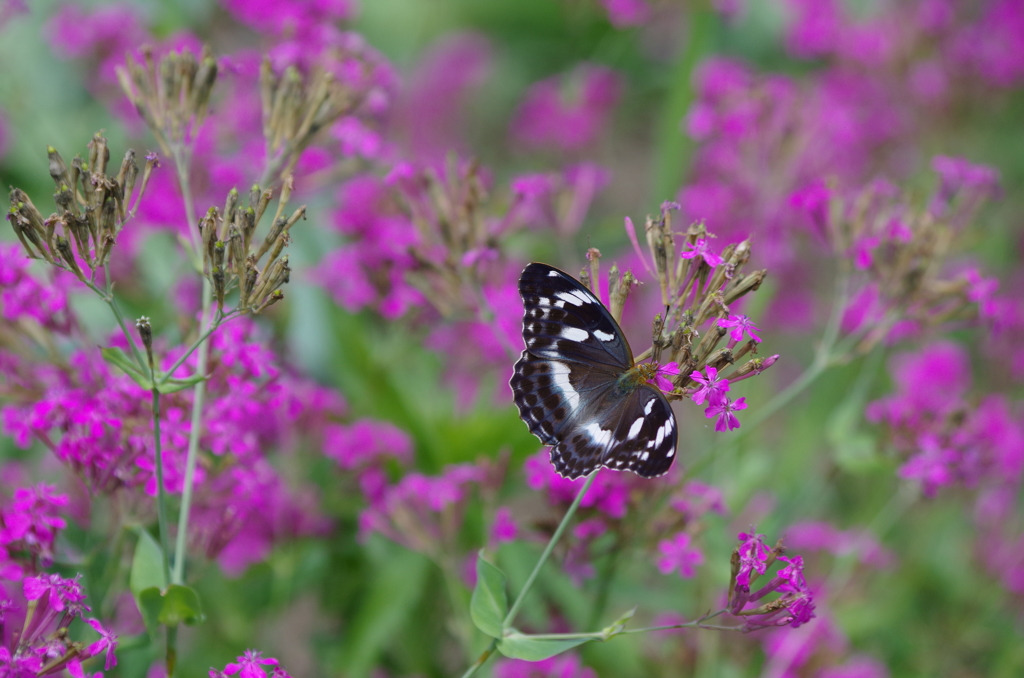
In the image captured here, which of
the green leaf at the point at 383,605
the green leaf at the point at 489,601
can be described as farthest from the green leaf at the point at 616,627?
the green leaf at the point at 383,605

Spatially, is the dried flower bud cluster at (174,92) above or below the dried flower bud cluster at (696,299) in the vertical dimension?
above

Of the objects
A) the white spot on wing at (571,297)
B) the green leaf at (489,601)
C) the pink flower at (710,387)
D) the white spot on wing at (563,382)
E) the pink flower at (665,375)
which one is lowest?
the green leaf at (489,601)

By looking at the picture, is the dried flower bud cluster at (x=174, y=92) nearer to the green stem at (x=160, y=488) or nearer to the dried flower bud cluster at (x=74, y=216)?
the dried flower bud cluster at (x=74, y=216)

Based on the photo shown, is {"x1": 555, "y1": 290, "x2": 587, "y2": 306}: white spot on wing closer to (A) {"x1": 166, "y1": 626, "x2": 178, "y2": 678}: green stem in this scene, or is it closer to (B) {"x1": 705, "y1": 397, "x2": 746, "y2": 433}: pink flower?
(B) {"x1": 705, "y1": 397, "x2": 746, "y2": 433}: pink flower

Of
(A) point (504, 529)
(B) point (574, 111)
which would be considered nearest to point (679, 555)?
(A) point (504, 529)

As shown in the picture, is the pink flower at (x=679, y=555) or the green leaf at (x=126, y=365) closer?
the green leaf at (x=126, y=365)

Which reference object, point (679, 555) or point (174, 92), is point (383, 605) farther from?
point (174, 92)

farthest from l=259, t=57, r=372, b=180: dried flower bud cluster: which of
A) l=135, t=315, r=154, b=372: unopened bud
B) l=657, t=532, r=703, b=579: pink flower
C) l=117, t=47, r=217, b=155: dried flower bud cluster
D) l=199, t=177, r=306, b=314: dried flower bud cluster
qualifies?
l=657, t=532, r=703, b=579: pink flower
